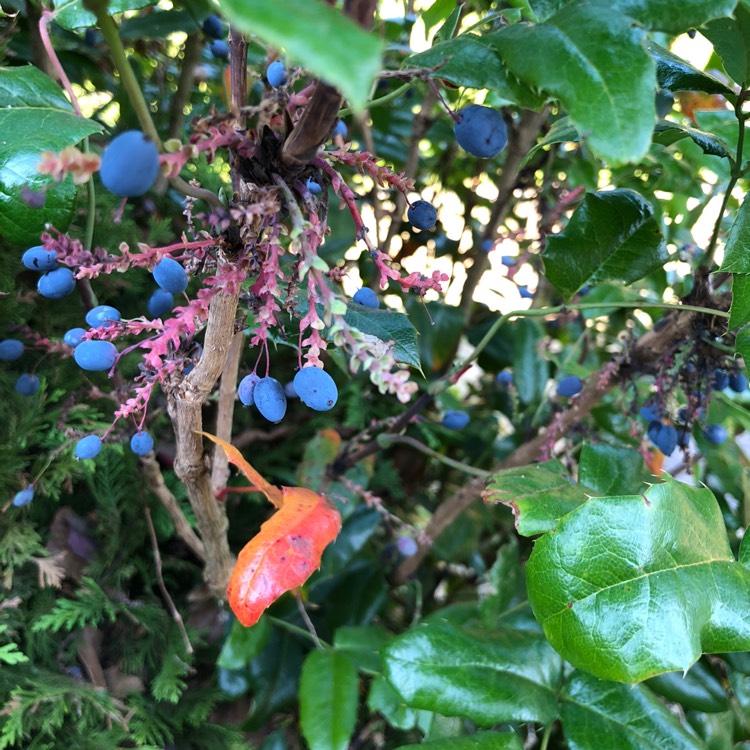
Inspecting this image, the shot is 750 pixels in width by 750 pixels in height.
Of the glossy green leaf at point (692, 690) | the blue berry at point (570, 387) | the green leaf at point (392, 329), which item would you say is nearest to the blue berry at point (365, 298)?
the green leaf at point (392, 329)

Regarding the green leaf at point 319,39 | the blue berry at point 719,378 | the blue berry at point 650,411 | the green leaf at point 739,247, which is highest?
the green leaf at point 319,39

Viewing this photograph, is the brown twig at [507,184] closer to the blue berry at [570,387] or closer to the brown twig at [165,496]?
the blue berry at [570,387]

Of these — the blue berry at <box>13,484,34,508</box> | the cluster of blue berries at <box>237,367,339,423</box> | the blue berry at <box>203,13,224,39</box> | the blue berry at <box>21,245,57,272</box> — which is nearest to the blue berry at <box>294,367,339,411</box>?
the cluster of blue berries at <box>237,367,339,423</box>

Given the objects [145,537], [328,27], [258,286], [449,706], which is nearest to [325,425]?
[145,537]

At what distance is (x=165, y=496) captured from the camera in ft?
2.02

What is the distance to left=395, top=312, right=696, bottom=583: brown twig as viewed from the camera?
62cm

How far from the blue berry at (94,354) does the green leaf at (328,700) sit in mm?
405

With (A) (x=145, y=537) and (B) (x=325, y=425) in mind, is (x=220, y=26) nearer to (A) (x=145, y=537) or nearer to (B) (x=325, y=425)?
(B) (x=325, y=425)

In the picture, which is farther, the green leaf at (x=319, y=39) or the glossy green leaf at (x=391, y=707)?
the glossy green leaf at (x=391, y=707)

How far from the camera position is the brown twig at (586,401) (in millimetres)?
620

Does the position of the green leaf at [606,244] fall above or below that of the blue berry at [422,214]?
below

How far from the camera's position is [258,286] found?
35cm

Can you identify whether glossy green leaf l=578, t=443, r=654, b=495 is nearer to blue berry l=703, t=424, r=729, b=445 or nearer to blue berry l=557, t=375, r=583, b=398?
blue berry l=557, t=375, r=583, b=398

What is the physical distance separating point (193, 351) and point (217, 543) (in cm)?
24
